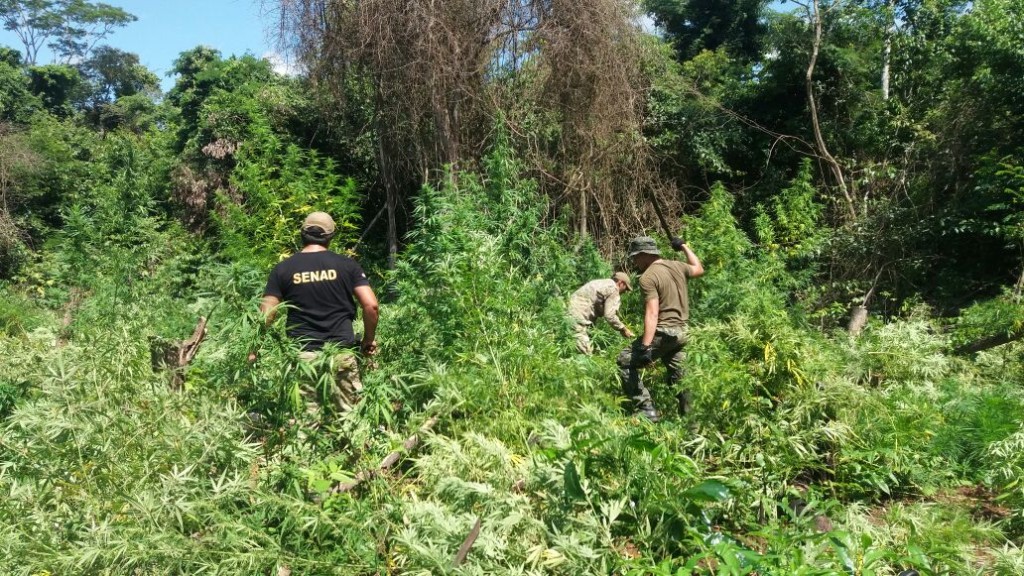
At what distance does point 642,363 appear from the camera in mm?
5551

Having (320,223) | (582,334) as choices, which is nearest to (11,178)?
(320,223)

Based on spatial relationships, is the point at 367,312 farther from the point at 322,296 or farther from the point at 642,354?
the point at 642,354

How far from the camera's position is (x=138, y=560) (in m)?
2.74

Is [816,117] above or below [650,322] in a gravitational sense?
above

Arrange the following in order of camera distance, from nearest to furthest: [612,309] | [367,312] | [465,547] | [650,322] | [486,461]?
[465,547] → [486,461] → [367,312] → [650,322] → [612,309]

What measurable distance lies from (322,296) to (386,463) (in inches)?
47.3

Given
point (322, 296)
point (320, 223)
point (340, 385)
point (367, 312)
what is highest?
point (320, 223)

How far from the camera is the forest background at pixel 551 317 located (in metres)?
2.99

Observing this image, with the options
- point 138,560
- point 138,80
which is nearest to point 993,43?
point 138,560

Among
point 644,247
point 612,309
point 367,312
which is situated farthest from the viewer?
point 612,309

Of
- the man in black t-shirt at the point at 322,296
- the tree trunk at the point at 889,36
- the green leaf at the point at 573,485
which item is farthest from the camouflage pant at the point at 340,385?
the tree trunk at the point at 889,36

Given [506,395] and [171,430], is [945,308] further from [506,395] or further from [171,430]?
[171,430]

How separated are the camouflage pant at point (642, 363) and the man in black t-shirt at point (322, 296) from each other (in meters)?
2.13

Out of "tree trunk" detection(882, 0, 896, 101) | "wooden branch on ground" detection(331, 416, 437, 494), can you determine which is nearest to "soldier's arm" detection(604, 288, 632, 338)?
"wooden branch on ground" detection(331, 416, 437, 494)
